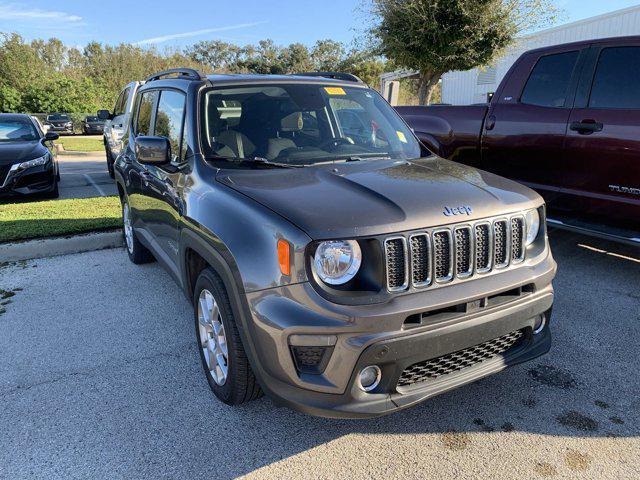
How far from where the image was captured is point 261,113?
3.42 m

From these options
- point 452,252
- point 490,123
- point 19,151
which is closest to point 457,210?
point 452,252

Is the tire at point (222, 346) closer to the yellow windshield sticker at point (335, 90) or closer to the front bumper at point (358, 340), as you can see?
the front bumper at point (358, 340)

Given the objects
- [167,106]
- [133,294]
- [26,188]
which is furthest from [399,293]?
[26,188]

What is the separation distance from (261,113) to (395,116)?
1189mm

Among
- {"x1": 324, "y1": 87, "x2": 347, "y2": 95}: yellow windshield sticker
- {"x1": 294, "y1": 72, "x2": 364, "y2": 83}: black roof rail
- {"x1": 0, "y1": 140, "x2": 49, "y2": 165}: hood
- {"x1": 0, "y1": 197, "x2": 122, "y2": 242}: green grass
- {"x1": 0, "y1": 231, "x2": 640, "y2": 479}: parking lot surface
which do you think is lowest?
{"x1": 0, "y1": 231, "x2": 640, "y2": 479}: parking lot surface

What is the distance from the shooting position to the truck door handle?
4543 millimetres

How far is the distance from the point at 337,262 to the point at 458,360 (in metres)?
0.83

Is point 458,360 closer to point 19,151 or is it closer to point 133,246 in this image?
point 133,246

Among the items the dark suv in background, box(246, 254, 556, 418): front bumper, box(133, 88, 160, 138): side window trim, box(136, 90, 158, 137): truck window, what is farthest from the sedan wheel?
the dark suv in background

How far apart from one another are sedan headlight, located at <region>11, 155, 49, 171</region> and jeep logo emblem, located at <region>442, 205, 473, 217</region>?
8.15 meters

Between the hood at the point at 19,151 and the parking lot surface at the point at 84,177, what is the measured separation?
986mm

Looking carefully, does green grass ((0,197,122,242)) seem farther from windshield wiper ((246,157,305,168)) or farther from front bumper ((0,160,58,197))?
windshield wiper ((246,157,305,168))

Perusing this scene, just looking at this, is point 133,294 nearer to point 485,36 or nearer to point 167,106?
point 167,106

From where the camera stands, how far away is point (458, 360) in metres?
2.45
